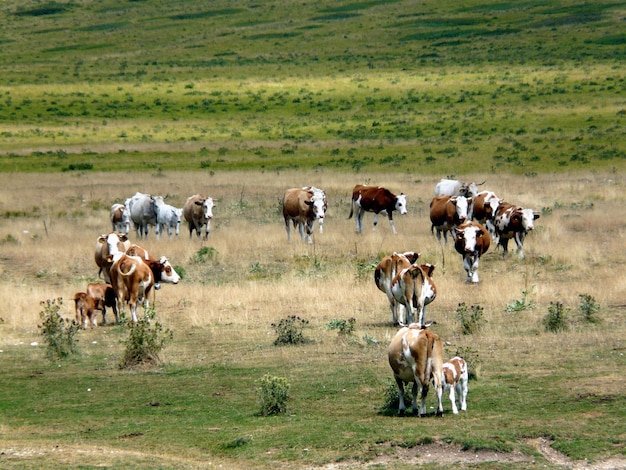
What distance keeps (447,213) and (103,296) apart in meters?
11.5

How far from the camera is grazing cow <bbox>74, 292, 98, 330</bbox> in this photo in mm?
20281

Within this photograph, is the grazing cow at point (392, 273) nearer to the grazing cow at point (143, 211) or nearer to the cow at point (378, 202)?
the cow at point (378, 202)

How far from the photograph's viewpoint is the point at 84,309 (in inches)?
803

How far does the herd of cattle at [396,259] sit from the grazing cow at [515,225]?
2 cm

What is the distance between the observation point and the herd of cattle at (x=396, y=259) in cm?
1290

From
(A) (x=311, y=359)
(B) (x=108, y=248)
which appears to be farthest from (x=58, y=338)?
(B) (x=108, y=248)

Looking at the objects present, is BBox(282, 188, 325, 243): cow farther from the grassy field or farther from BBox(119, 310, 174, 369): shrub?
BBox(119, 310, 174, 369): shrub

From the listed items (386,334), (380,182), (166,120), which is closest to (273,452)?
(386,334)

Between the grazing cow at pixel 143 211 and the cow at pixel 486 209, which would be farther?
the grazing cow at pixel 143 211

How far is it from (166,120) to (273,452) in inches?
2445

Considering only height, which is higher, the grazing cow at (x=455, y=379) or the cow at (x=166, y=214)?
the cow at (x=166, y=214)

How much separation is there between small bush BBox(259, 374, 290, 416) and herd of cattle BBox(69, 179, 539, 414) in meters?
1.48

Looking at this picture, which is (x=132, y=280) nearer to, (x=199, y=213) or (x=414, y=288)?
(x=414, y=288)

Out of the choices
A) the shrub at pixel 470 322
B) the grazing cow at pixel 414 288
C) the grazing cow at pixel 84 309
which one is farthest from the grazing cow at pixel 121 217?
the shrub at pixel 470 322
